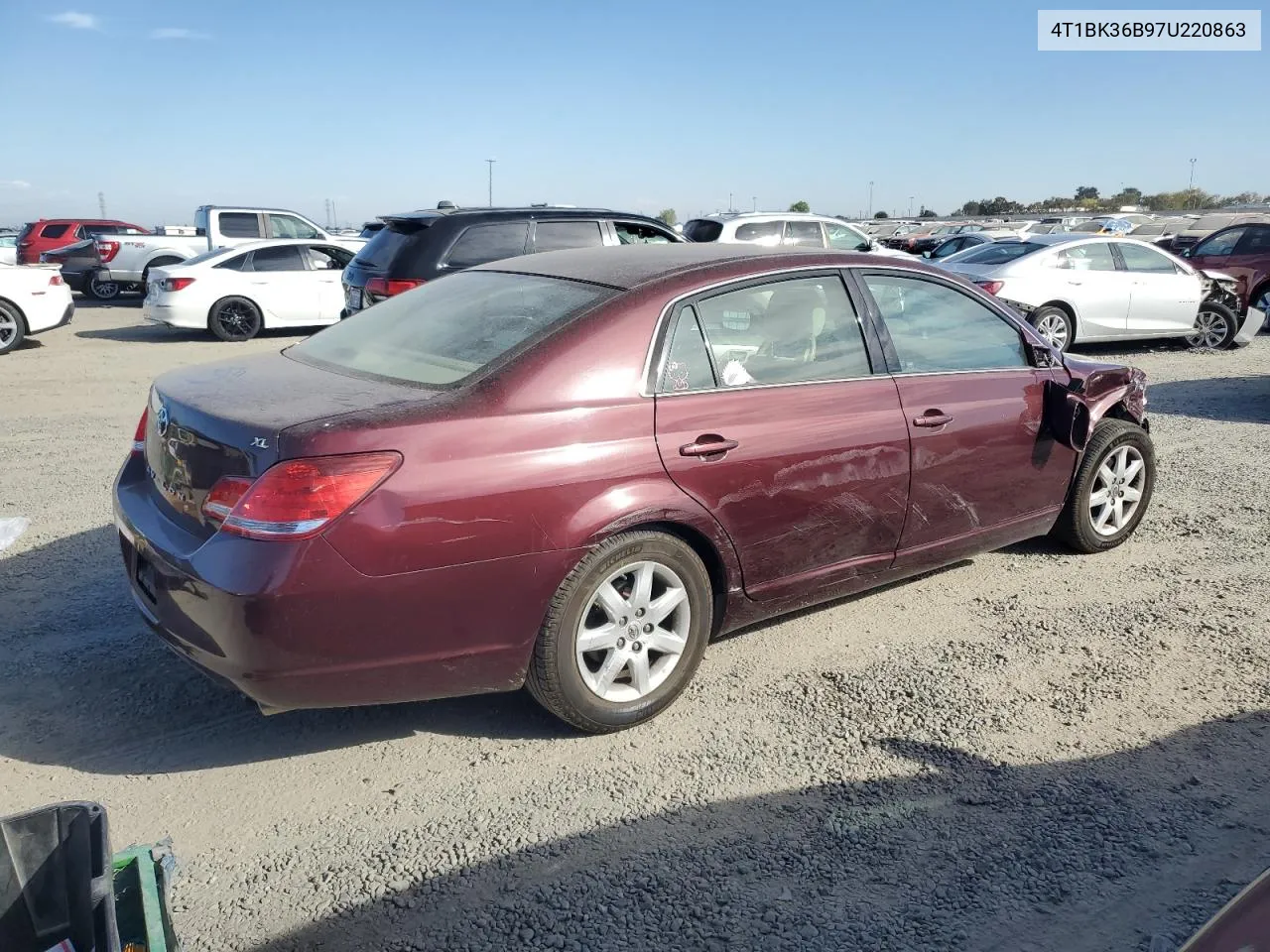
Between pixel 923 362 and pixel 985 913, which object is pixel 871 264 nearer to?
pixel 923 362

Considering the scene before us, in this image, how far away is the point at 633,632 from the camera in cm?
350

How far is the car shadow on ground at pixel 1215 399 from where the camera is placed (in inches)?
351

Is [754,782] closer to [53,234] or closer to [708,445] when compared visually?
[708,445]

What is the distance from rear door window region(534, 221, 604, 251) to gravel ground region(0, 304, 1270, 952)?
5.40 m

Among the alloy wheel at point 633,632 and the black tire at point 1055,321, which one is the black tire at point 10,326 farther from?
the alloy wheel at point 633,632

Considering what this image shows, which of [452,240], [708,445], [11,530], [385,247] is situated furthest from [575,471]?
[385,247]

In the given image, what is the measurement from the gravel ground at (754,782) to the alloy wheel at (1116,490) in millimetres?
431

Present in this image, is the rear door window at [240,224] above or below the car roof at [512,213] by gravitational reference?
above

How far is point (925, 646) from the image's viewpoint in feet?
13.9

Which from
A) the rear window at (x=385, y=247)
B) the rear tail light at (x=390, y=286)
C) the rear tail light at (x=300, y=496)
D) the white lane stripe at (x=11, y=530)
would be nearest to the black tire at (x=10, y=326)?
the rear window at (x=385, y=247)

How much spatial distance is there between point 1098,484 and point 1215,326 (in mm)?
9980

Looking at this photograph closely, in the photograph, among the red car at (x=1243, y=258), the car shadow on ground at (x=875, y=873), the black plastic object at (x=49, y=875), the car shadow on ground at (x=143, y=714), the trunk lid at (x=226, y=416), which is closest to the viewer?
the black plastic object at (x=49, y=875)

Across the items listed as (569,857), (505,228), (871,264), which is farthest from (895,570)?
(505,228)

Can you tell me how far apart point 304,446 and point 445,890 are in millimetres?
1283
